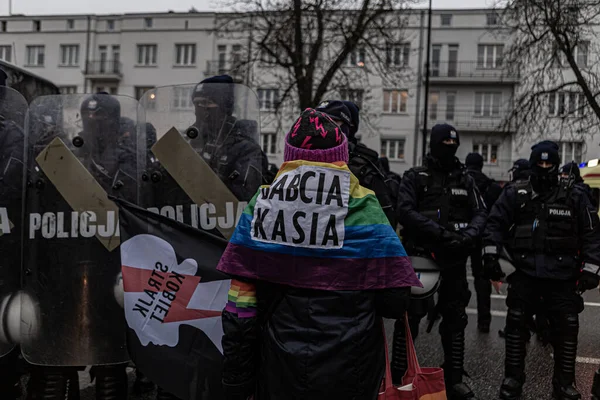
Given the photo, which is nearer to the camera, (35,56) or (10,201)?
(10,201)

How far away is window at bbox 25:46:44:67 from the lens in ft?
144

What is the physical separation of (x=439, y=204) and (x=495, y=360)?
2.01 m

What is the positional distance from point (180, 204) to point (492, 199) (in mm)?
5852

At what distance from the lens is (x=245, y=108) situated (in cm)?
359

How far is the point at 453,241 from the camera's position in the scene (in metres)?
4.25

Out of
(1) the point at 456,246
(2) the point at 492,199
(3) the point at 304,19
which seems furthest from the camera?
(3) the point at 304,19

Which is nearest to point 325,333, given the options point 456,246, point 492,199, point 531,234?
point 456,246

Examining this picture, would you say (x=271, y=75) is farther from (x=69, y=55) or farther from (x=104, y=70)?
(x=69, y=55)

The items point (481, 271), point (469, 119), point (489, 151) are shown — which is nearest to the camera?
point (481, 271)

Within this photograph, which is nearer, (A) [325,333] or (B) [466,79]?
(A) [325,333]

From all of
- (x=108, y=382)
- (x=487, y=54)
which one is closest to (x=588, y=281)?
(x=108, y=382)

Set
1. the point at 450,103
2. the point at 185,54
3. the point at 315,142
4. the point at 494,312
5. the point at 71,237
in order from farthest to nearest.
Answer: the point at 185,54 → the point at 450,103 → the point at 494,312 → the point at 71,237 → the point at 315,142

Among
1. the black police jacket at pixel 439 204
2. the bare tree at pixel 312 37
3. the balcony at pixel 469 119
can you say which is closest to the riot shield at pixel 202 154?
the black police jacket at pixel 439 204

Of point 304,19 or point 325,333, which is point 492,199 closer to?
point 325,333
